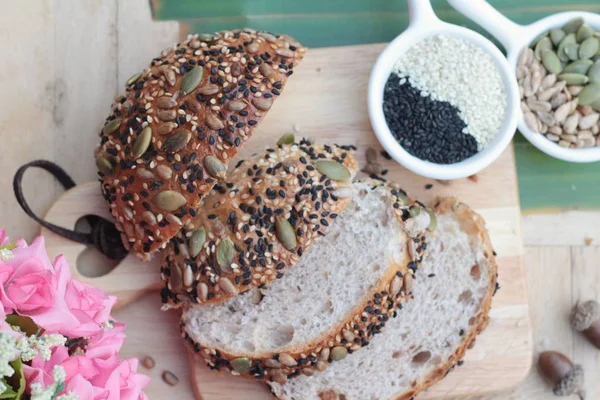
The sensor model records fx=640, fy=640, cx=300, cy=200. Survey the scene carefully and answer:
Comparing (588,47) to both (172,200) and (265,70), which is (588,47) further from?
(172,200)

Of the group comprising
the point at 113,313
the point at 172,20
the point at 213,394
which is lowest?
the point at 213,394

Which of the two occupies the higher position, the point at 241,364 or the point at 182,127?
the point at 182,127

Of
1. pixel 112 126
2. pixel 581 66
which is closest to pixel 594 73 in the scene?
pixel 581 66

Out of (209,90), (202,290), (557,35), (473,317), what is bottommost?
(473,317)

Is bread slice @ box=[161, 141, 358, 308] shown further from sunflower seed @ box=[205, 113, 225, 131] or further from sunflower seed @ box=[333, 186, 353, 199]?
sunflower seed @ box=[205, 113, 225, 131]

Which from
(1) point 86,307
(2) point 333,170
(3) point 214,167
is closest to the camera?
(1) point 86,307

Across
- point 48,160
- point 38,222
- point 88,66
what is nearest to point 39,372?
point 38,222

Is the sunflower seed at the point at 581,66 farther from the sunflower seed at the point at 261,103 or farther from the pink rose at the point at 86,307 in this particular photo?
the pink rose at the point at 86,307

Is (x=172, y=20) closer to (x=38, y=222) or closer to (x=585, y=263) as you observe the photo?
(x=38, y=222)
